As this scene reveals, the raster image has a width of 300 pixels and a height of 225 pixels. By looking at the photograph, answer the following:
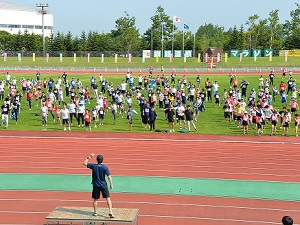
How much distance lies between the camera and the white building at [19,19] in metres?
134

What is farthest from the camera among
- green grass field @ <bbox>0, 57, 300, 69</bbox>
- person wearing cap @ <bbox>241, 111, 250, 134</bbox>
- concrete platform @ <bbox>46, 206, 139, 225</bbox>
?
green grass field @ <bbox>0, 57, 300, 69</bbox>

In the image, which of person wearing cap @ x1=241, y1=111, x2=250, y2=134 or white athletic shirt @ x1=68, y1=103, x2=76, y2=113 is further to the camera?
white athletic shirt @ x1=68, y1=103, x2=76, y2=113

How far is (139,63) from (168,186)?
5710cm

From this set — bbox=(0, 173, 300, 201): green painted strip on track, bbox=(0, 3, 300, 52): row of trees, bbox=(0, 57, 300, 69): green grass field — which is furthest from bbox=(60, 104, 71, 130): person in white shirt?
bbox=(0, 3, 300, 52): row of trees

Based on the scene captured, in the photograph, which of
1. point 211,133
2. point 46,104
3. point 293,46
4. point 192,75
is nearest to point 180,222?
point 211,133

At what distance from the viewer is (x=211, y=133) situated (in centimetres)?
2314

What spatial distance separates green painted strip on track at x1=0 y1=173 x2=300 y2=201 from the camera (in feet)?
43.5

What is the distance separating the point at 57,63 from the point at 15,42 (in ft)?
73.4

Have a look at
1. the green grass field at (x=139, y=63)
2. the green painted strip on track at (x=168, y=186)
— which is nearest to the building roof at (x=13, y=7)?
the green grass field at (x=139, y=63)

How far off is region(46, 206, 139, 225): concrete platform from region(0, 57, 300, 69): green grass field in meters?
53.8

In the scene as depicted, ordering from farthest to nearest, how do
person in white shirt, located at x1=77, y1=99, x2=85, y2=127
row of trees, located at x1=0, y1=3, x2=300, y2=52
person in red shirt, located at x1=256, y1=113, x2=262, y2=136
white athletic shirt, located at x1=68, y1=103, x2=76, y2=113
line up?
1. row of trees, located at x1=0, y1=3, x2=300, y2=52
2. white athletic shirt, located at x1=68, y1=103, x2=76, y2=113
3. person in white shirt, located at x1=77, y1=99, x2=85, y2=127
4. person in red shirt, located at x1=256, y1=113, x2=262, y2=136

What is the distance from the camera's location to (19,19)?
5389 inches

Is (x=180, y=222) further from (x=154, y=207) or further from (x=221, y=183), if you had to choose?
(x=221, y=183)

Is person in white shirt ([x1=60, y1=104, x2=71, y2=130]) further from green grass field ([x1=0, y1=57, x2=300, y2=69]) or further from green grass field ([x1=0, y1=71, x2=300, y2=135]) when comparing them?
green grass field ([x1=0, y1=57, x2=300, y2=69])
